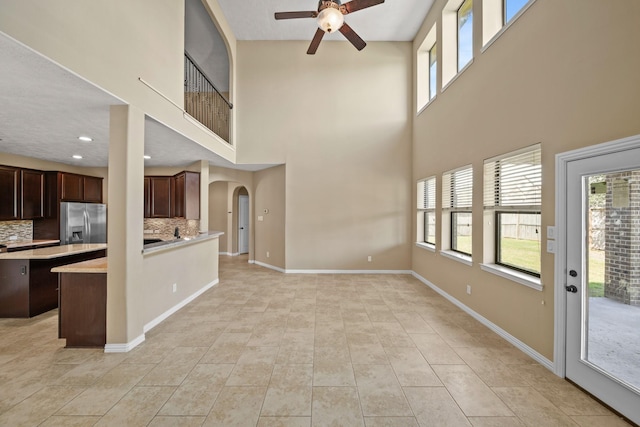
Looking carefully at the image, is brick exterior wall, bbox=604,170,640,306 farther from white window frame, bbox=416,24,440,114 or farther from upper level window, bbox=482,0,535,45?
white window frame, bbox=416,24,440,114

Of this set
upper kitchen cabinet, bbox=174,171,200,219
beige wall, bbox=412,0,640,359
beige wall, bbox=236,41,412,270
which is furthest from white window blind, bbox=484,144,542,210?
upper kitchen cabinet, bbox=174,171,200,219

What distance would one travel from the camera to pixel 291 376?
2.38m

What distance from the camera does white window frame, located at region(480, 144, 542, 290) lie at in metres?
2.73

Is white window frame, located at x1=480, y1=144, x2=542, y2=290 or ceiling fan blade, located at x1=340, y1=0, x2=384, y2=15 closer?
white window frame, located at x1=480, y1=144, x2=542, y2=290

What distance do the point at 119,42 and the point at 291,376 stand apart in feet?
11.5

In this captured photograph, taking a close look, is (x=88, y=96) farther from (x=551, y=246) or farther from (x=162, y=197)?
(x=551, y=246)

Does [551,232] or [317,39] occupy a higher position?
[317,39]

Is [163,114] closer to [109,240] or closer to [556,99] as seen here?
[109,240]

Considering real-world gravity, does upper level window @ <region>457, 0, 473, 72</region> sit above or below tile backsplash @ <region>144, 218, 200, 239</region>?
above

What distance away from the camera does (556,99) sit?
2.44 m

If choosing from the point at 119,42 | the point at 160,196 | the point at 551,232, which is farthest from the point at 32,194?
the point at 551,232

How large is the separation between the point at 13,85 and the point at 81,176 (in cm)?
449

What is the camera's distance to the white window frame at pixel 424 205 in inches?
210

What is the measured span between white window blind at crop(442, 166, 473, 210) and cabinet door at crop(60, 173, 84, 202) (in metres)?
7.38
